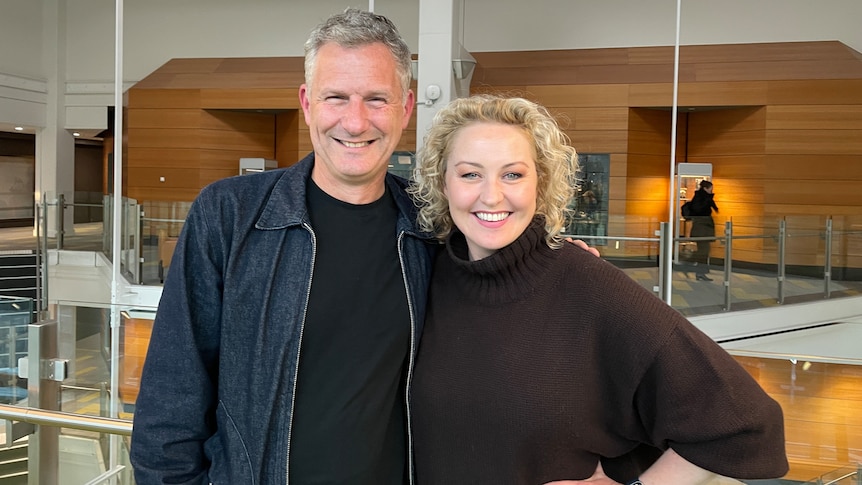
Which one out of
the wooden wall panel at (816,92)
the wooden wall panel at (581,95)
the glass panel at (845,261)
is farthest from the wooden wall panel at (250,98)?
the glass panel at (845,261)

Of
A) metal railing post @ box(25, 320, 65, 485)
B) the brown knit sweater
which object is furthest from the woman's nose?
metal railing post @ box(25, 320, 65, 485)

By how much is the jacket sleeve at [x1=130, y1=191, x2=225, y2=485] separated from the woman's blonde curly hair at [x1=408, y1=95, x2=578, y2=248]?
0.48m

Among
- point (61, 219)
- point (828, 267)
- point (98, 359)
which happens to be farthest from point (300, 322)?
point (61, 219)

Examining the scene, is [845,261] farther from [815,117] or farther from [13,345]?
[13,345]

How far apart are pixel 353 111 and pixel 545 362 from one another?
66 centimetres

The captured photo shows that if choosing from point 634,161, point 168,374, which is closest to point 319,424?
point 168,374

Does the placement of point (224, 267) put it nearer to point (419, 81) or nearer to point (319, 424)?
point (319, 424)

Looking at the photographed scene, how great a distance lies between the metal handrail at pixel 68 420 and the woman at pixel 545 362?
3.11 ft

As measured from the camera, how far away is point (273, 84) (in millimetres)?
12672

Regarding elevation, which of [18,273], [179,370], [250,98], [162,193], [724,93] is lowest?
[18,273]

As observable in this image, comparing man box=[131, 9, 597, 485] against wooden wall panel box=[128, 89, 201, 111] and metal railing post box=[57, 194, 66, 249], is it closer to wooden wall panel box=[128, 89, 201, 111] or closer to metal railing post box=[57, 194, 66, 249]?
metal railing post box=[57, 194, 66, 249]

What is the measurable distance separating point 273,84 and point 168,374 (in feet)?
38.9

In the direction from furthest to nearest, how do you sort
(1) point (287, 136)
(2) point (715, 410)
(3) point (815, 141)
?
(1) point (287, 136) → (3) point (815, 141) → (2) point (715, 410)

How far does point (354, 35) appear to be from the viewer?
153 centimetres
